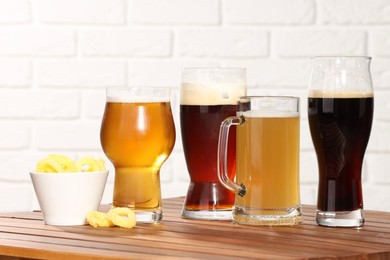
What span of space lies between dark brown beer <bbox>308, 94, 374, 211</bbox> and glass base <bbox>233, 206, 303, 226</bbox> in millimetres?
46

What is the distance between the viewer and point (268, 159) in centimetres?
138

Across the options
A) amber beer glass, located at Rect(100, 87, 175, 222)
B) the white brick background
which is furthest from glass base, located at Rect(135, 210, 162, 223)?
the white brick background

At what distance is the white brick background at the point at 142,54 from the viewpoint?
2.27 metres

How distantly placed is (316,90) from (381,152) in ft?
3.07

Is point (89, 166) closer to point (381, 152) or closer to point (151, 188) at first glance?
point (151, 188)

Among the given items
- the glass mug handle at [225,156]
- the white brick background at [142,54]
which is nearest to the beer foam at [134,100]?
the glass mug handle at [225,156]

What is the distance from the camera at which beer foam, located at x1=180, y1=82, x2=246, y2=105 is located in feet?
4.77

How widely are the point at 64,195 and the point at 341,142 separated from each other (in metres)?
0.43

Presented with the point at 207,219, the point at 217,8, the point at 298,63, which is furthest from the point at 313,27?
the point at 207,219

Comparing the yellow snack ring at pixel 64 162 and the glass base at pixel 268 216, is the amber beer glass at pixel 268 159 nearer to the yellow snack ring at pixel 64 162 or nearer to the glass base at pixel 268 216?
the glass base at pixel 268 216

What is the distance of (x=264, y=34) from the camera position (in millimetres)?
2283

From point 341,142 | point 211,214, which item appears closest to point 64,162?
point 211,214

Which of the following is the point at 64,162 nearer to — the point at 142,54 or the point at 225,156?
the point at 225,156

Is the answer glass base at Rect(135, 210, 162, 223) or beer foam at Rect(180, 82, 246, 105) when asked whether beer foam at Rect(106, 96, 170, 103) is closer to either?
beer foam at Rect(180, 82, 246, 105)
